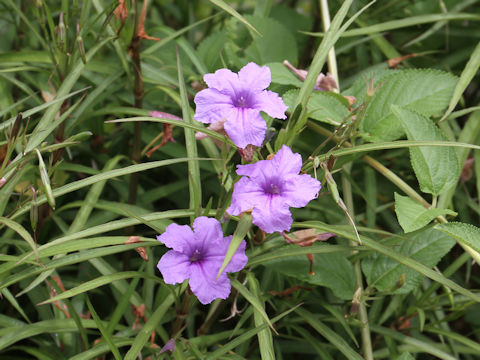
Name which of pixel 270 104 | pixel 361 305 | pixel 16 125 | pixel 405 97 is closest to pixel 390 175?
pixel 405 97

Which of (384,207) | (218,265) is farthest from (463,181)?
(218,265)

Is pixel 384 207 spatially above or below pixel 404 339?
above

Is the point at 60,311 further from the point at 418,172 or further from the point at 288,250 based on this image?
the point at 418,172

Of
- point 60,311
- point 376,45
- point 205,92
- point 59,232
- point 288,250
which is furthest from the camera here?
point 376,45

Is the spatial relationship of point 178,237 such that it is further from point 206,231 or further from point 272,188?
point 272,188

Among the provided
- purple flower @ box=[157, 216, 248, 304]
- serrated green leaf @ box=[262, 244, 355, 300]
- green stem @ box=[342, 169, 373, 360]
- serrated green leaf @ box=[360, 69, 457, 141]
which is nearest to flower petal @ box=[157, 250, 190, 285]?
purple flower @ box=[157, 216, 248, 304]

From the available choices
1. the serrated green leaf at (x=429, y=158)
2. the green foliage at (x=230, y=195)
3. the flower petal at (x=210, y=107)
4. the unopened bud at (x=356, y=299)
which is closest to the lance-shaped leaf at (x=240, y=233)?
the green foliage at (x=230, y=195)
